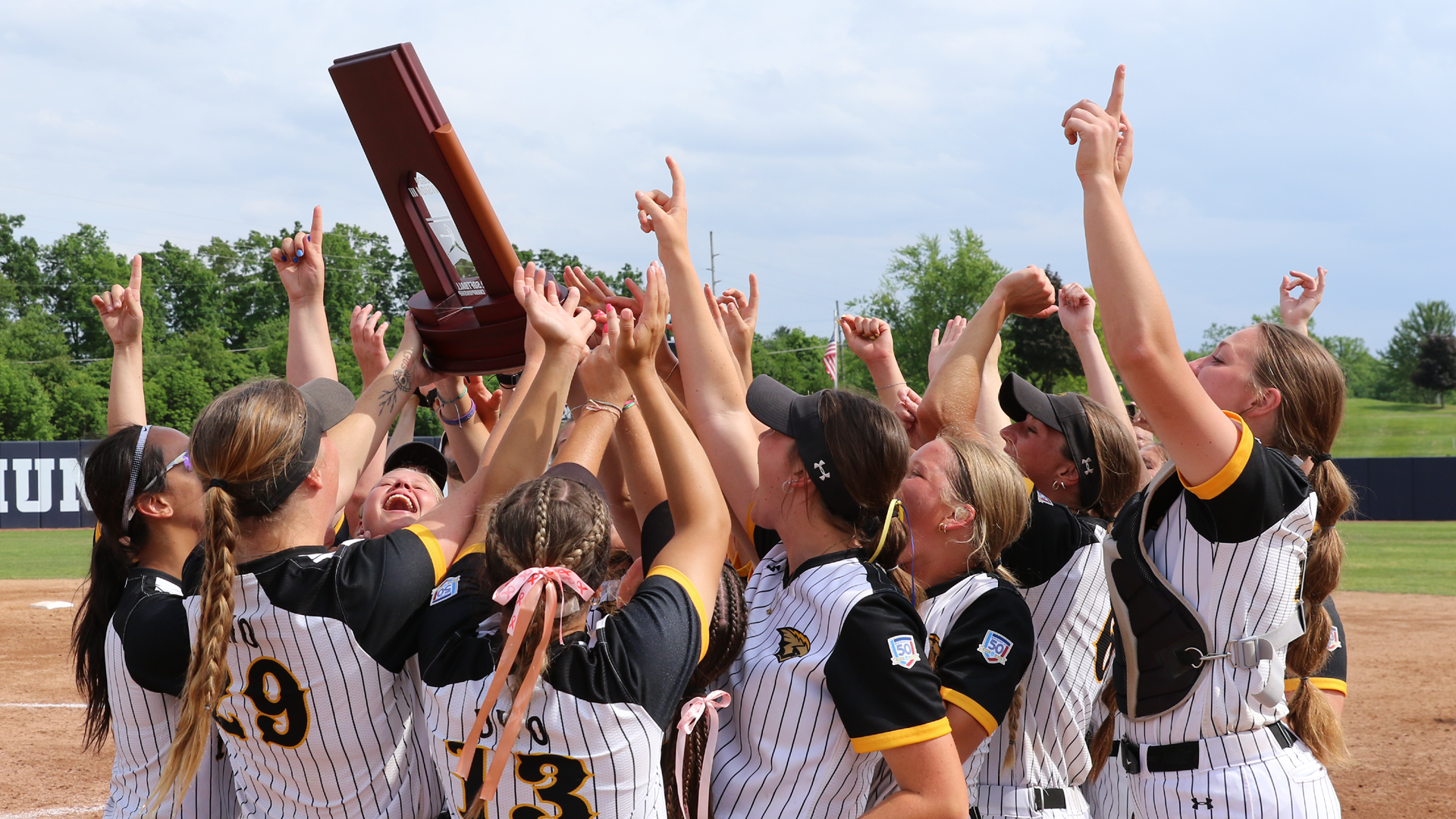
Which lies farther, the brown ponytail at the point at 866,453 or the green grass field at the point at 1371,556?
the green grass field at the point at 1371,556

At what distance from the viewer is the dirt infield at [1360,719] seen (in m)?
5.84

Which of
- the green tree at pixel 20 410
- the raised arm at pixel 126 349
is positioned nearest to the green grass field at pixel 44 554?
the raised arm at pixel 126 349

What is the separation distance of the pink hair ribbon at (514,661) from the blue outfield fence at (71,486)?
23.6 metres

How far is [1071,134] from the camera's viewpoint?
2.34m

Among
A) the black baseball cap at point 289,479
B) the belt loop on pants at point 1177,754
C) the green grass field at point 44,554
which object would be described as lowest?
the green grass field at point 44,554

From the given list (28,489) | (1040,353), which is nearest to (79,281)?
(28,489)

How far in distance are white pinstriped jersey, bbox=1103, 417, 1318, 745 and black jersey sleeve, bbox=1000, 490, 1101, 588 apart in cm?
53

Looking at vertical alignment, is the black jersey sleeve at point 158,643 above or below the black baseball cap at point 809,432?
below

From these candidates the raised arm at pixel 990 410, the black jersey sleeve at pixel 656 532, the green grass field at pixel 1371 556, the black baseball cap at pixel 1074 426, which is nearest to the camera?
the black jersey sleeve at pixel 656 532

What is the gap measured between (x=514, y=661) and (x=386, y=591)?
1.29ft

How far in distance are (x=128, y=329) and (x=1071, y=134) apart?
10.4 feet

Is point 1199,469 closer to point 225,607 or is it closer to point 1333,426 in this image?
point 1333,426

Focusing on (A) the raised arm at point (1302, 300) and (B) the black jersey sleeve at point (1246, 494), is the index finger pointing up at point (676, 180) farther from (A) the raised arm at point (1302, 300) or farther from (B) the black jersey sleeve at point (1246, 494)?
(A) the raised arm at point (1302, 300)

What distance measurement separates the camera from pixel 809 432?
7.80 ft
